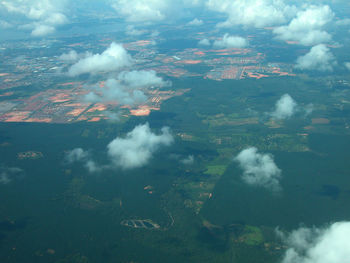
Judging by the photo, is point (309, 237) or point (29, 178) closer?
point (309, 237)

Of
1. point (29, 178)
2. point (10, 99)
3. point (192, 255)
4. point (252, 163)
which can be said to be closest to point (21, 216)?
point (29, 178)

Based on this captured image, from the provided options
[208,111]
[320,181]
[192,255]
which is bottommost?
[192,255]

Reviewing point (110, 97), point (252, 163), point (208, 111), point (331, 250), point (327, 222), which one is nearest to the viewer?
point (331, 250)

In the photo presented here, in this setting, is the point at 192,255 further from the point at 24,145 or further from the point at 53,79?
the point at 53,79

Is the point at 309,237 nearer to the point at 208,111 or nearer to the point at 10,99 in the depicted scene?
the point at 208,111

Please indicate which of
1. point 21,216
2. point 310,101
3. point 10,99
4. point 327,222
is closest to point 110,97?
point 10,99

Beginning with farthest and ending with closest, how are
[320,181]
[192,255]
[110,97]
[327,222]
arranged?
[110,97], [320,181], [327,222], [192,255]

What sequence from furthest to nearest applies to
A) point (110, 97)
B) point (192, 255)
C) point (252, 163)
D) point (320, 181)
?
point (110, 97) → point (252, 163) → point (320, 181) → point (192, 255)

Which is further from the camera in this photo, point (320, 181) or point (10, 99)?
Answer: point (10, 99)

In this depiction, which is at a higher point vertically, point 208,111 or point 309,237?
point 208,111

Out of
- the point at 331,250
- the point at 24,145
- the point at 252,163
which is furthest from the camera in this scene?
the point at 24,145
